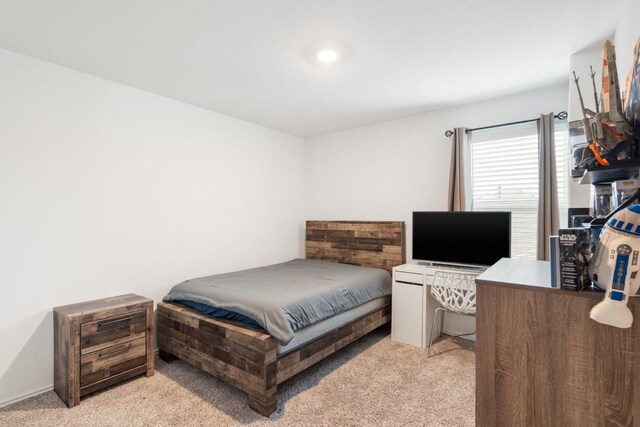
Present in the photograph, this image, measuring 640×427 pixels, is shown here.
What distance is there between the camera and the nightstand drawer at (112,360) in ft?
7.71

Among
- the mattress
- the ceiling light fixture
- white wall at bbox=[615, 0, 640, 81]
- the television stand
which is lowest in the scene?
the mattress

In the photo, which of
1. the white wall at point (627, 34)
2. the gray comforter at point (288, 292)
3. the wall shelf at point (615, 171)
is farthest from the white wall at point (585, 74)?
the gray comforter at point (288, 292)

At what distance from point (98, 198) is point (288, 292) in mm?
1801

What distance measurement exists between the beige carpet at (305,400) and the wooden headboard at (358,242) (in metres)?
1.32

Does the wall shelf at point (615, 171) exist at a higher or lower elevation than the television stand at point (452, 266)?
higher

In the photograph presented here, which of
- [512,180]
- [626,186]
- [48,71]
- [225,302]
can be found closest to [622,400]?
[626,186]

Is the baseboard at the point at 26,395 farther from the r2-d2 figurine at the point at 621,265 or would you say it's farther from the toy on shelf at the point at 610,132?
the toy on shelf at the point at 610,132

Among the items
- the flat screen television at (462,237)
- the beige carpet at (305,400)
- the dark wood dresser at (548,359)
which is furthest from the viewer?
the flat screen television at (462,237)

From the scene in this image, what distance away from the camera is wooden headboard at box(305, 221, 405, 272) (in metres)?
3.93

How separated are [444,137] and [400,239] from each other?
1.27 m

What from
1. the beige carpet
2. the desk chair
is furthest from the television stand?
the beige carpet

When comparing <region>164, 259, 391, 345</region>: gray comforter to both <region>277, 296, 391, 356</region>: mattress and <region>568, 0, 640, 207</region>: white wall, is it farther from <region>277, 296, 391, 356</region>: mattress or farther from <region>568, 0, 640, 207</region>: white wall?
<region>568, 0, 640, 207</region>: white wall

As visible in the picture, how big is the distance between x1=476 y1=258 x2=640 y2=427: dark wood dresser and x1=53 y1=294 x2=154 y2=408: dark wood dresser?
98.9 inches

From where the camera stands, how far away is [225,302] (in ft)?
8.33
